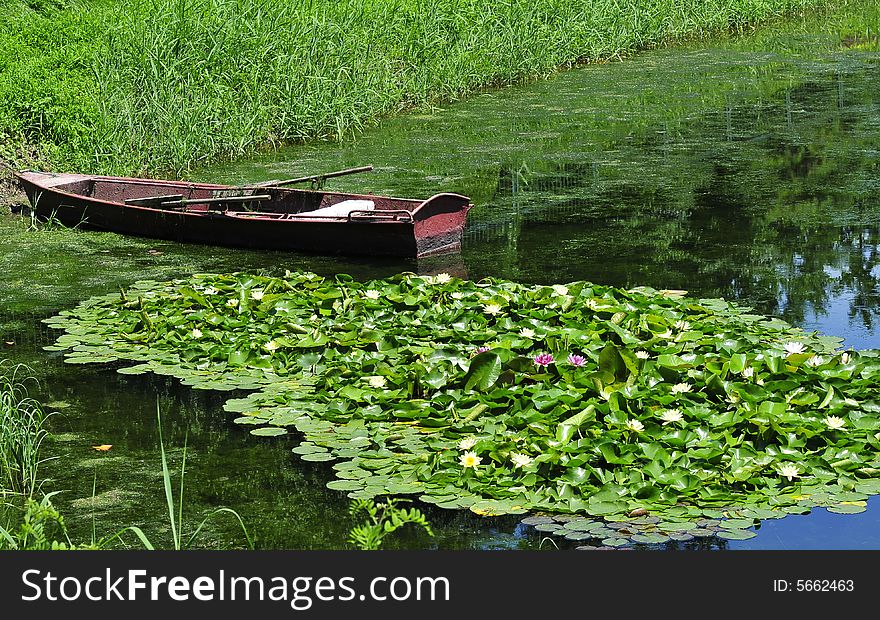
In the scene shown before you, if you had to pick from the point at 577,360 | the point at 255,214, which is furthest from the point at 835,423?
the point at 255,214

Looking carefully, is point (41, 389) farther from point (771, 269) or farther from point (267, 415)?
point (771, 269)

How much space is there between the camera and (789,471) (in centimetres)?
436

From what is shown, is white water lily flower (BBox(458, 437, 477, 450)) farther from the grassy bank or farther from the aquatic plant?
the grassy bank

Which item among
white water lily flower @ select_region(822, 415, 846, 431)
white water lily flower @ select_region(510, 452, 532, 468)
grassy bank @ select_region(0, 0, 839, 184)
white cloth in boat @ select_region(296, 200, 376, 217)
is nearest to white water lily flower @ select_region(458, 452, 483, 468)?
white water lily flower @ select_region(510, 452, 532, 468)

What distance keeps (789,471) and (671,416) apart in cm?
49

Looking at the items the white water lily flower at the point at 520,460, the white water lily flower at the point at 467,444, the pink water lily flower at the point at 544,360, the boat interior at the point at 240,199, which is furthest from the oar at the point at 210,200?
the white water lily flower at the point at 520,460

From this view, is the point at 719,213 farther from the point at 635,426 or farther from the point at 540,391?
the point at 635,426

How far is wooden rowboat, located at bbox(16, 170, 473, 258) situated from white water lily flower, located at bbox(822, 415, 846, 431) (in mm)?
3632

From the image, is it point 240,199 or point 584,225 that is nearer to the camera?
point 584,225

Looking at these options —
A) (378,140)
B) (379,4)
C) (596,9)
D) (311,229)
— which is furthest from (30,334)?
(596,9)

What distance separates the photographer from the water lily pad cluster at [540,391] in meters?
4.32

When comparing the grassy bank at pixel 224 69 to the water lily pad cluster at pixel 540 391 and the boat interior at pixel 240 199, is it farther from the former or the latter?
the water lily pad cluster at pixel 540 391

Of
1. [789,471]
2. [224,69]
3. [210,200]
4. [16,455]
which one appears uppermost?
[224,69]

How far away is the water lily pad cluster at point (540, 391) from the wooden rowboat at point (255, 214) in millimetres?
1191
